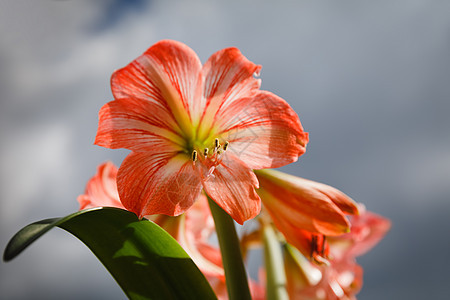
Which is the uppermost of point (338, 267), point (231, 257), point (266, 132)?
point (266, 132)

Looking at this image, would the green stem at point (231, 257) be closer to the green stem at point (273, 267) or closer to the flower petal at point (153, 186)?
the flower petal at point (153, 186)

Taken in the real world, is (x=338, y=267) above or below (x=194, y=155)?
below

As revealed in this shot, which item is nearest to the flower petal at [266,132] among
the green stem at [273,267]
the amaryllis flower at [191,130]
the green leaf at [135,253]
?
the amaryllis flower at [191,130]

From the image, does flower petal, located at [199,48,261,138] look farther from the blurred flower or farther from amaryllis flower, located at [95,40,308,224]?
the blurred flower

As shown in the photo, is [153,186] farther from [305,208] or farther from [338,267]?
[338,267]

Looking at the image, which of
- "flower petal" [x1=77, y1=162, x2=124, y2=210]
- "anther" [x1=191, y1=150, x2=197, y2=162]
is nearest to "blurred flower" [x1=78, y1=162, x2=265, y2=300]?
"flower petal" [x1=77, y1=162, x2=124, y2=210]

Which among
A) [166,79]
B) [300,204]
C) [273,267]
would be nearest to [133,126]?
[166,79]

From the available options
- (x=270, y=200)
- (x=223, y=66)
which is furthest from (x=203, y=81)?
(x=270, y=200)

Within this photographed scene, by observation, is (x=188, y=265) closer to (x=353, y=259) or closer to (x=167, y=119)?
(x=167, y=119)
